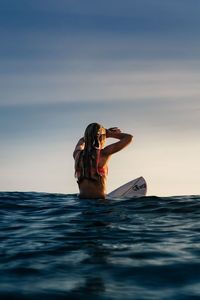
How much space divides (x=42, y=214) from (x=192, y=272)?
Answer: 227 inches

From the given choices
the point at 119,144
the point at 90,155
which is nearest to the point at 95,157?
the point at 90,155

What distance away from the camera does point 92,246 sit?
21.1 ft

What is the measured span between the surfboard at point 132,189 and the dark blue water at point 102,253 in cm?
386

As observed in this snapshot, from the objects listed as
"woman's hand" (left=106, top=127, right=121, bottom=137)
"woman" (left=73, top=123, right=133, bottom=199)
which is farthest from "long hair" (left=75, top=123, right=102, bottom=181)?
"woman's hand" (left=106, top=127, right=121, bottom=137)

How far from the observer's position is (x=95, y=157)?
10.9 m

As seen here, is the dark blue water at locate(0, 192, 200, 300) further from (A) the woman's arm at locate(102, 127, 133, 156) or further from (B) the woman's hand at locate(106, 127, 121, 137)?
(B) the woman's hand at locate(106, 127, 121, 137)

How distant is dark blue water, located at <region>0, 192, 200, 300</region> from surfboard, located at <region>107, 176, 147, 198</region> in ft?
12.7

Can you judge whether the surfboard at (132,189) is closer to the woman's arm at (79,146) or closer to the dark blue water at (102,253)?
the woman's arm at (79,146)

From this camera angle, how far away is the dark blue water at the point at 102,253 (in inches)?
178

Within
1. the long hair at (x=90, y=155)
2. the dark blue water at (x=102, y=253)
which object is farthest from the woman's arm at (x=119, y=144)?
the dark blue water at (x=102, y=253)

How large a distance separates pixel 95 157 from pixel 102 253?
509 cm

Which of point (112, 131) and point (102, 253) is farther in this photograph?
point (112, 131)

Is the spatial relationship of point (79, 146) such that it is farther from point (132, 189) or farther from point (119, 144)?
point (132, 189)

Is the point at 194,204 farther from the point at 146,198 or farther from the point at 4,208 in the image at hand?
the point at 4,208
